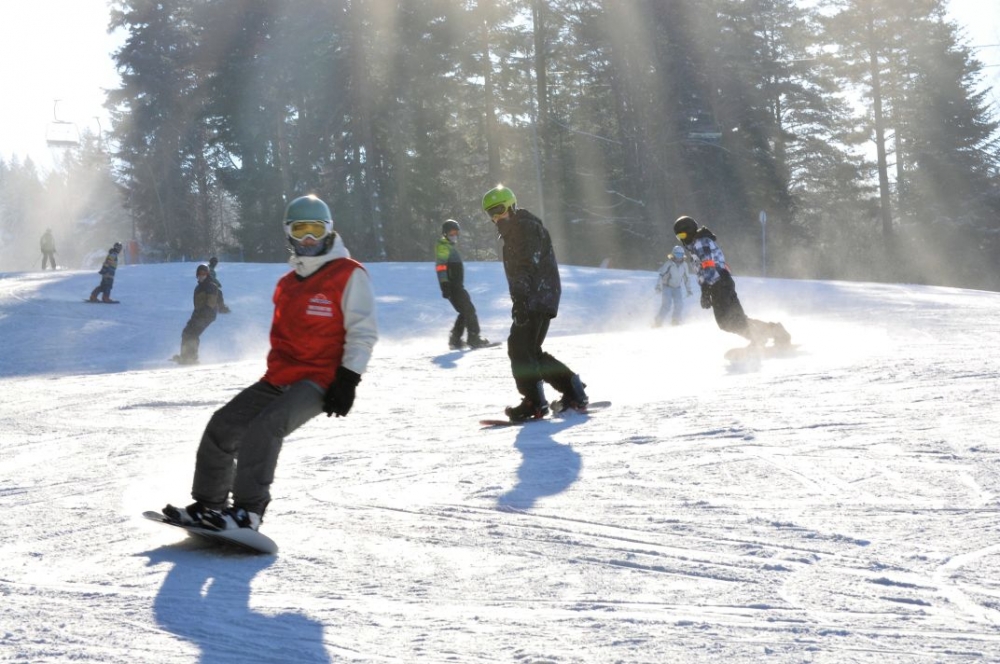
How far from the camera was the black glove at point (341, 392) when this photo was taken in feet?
15.2

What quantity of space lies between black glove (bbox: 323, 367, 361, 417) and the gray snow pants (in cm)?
9

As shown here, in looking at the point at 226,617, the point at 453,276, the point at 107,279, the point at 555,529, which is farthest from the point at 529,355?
the point at 107,279

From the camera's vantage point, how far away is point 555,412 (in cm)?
851

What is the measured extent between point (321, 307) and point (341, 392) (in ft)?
1.31

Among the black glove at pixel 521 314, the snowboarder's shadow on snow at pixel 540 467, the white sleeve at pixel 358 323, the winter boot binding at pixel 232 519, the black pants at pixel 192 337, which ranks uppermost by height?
the white sleeve at pixel 358 323

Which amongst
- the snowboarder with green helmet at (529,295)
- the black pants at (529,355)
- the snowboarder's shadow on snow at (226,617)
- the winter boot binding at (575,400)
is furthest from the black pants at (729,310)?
the snowboarder's shadow on snow at (226,617)

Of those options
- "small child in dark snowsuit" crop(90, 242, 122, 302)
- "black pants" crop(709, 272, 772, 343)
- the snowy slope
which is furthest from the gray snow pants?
"small child in dark snowsuit" crop(90, 242, 122, 302)

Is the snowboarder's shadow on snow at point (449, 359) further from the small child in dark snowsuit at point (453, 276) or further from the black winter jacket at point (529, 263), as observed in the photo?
the black winter jacket at point (529, 263)

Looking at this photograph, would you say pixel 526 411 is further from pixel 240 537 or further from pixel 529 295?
pixel 240 537

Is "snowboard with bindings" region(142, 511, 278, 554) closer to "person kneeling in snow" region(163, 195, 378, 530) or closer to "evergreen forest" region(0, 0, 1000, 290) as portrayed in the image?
"person kneeling in snow" region(163, 195, 378, 530)

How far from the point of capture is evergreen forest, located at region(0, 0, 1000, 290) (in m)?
43.9

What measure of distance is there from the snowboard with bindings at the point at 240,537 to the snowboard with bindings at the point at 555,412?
377 cm

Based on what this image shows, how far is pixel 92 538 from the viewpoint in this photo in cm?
488

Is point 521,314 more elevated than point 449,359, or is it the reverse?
point 521,314
